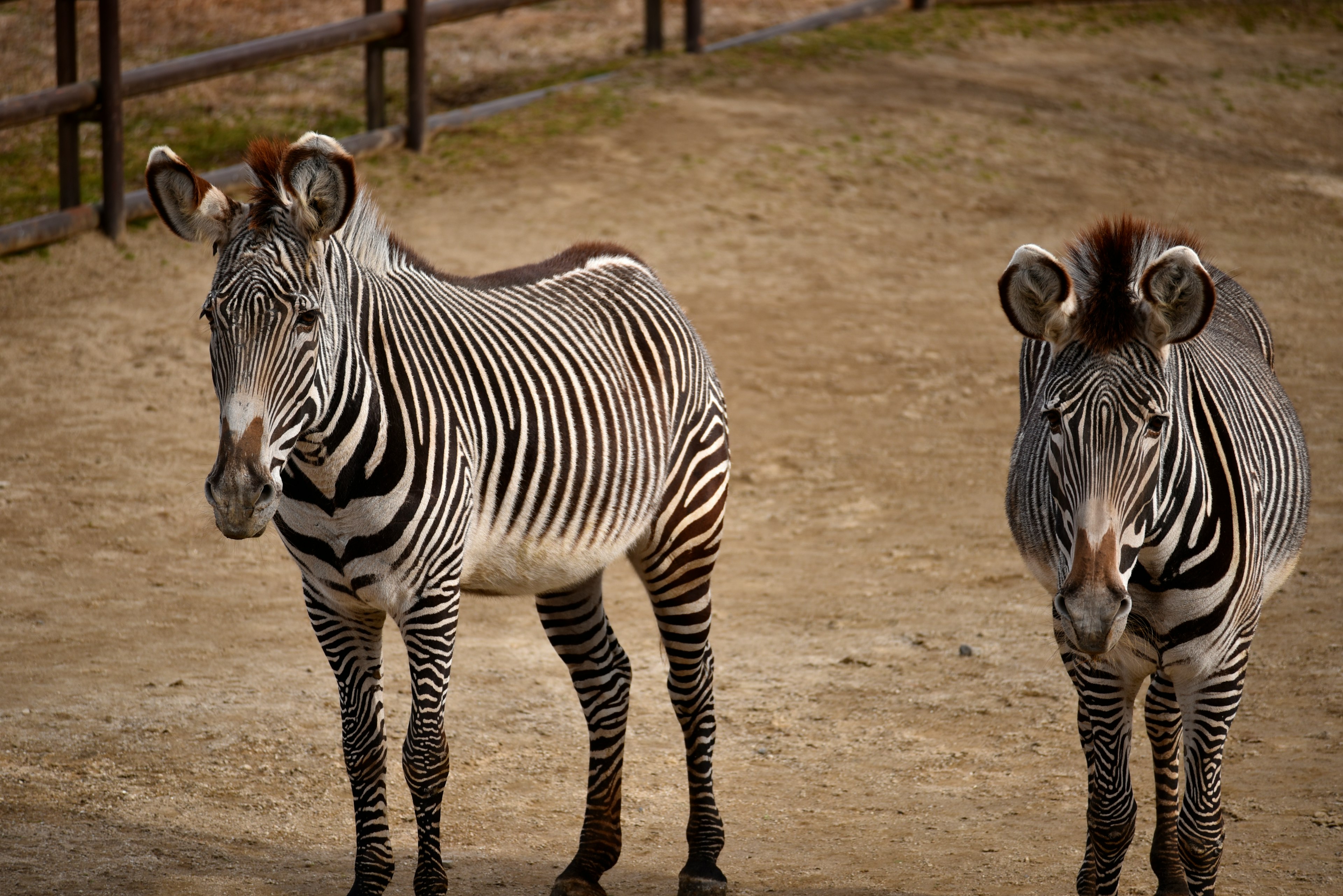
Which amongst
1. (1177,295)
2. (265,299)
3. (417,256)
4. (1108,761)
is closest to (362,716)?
(265,299)

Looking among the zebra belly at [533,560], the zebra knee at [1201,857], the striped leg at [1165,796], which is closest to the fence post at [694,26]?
the zebra belly at [533,560]

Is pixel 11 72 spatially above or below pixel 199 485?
above

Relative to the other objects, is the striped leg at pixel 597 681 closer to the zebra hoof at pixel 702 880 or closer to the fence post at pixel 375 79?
the zebra hoof at pixel 702 880

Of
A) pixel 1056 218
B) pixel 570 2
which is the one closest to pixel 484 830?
pixel 1056 218

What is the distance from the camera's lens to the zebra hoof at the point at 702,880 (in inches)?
178

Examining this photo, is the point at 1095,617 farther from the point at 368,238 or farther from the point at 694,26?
the point at 694,26

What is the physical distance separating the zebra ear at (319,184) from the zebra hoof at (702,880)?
2.33 m

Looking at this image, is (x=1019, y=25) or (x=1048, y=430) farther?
(x=1019, y=25)

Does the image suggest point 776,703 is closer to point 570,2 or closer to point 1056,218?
point 1056,218

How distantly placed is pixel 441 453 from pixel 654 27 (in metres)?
11.8

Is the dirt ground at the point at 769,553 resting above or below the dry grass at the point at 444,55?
below

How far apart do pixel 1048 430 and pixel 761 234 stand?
26.2ft

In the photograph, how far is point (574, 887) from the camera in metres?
4.53

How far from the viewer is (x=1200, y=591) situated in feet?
12.4
